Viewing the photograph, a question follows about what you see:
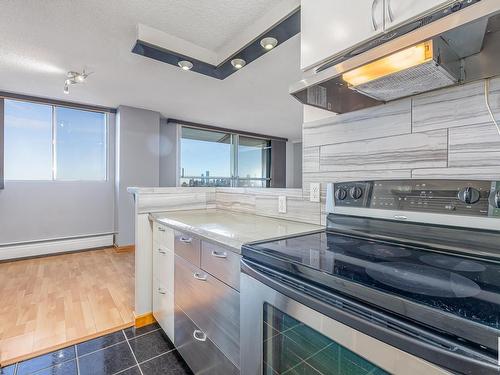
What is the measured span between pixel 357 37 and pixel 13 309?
10.5ft

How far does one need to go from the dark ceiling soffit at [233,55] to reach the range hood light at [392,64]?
39.0 inches

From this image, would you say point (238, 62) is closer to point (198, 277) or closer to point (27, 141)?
point (198, 277)

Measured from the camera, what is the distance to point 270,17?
183cm

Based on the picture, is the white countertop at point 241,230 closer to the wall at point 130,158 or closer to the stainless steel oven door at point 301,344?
the stainless steel oven door at point 301,344

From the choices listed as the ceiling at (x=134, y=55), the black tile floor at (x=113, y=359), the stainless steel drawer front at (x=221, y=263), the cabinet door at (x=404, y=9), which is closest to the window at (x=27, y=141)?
the ceiling at (x=134, y=55)

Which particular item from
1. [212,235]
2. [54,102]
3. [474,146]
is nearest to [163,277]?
[212,235]

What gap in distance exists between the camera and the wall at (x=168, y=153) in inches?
194

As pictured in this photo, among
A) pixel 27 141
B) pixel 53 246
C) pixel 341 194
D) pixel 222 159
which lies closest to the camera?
pixel 341 194

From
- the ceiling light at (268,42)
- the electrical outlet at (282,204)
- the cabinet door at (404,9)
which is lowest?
the electrical outlet at (282,204)

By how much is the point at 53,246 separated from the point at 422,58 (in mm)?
4869

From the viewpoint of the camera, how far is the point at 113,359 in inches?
65.2

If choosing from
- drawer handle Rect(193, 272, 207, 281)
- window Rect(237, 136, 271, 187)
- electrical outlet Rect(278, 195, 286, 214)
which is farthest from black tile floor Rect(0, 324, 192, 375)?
window Rect(237, 136, 271, 187)

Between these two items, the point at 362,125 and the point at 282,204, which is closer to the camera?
the point at 362,125

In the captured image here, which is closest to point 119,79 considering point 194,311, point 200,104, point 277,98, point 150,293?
point 200,104
